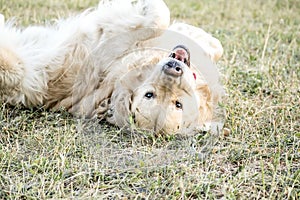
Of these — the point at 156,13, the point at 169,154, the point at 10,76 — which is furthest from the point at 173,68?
the point at 10,76

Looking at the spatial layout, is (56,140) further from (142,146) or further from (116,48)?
(116,48)

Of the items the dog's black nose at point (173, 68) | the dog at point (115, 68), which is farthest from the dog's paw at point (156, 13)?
the dog's black nose at point (173, 68)

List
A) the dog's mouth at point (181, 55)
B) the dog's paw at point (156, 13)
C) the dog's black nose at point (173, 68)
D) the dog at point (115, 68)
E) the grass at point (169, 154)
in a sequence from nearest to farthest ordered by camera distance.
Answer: the grass at point (169, 154)
the dog's black nose at point (173, 68)
the dog at point (115, 68)
the dog's mouth at point (181, 55)
the dog's paw at point (156, 13)

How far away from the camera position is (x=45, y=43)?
4.61m

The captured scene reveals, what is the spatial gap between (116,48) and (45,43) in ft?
2.04

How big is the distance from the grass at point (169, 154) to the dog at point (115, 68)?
0.13 metres

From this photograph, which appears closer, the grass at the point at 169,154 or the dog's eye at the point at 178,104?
the grass at the point at 169,154

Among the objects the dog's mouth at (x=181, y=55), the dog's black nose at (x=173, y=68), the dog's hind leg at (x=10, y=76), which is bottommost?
the dog's hind leg at (x=10, y=76)

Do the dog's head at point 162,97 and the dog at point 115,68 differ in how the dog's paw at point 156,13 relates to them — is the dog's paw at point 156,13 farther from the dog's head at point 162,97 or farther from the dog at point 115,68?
the dog's head at point 162,97

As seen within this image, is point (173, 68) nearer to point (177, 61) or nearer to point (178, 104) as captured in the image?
point (177, 61)

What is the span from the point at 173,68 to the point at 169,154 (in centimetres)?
59

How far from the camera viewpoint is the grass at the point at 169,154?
3.31 meters

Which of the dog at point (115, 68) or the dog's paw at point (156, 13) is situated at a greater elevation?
the dog's paw at point (156, 13)

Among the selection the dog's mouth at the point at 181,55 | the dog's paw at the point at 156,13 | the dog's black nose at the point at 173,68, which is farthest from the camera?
the dog's paw at the point at 156,13
